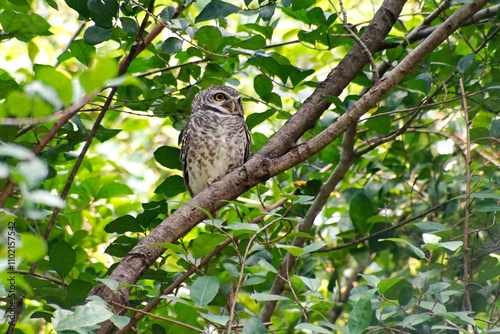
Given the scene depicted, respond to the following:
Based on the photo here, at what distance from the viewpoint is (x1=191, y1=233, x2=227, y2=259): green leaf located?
1.89 m

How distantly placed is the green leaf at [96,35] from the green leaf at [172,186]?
69 cm

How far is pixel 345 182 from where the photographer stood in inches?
148

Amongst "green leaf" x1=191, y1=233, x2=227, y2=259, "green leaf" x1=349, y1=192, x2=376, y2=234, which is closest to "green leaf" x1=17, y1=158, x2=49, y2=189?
"green leaf" x1=191, y1=233, x2=227, y2=259

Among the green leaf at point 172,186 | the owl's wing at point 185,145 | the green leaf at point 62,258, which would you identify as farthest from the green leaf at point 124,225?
the owl's wing at point 185,145

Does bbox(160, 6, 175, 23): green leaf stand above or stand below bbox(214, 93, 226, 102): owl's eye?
below

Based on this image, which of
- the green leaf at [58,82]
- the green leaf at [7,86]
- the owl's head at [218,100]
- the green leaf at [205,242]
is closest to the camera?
the green leaf at [58,82]

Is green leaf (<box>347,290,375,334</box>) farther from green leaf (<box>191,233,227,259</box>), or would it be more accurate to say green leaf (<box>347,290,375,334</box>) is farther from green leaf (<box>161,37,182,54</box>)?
green leaf (<box>161,37,182,54</box>)

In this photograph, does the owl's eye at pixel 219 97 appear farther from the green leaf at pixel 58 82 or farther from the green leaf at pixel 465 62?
the green leaf at pixel 58 82

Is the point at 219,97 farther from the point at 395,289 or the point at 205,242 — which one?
the point at 205,242

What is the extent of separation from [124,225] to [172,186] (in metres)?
0.48

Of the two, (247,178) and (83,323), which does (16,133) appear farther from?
(83,323)

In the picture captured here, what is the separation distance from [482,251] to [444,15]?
38.3 inches

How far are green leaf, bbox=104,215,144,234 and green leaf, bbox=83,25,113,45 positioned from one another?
0.61 metres

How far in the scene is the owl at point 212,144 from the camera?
11.5ft
